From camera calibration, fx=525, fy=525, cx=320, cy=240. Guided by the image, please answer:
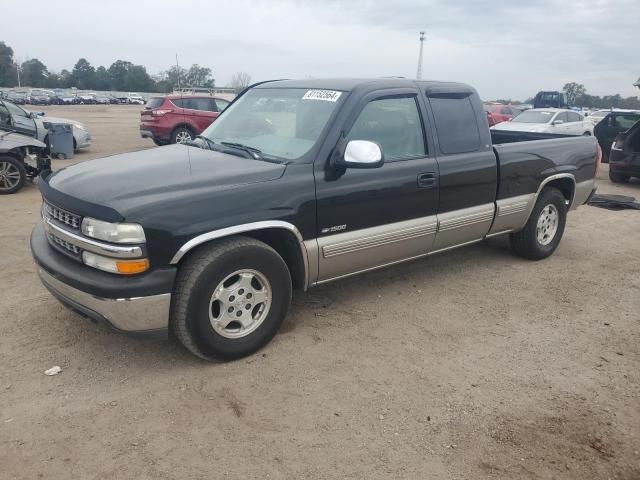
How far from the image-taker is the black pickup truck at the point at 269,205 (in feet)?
10.2

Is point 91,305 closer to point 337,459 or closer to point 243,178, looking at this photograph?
point 243,178

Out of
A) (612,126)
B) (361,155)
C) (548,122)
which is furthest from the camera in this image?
(548,122)

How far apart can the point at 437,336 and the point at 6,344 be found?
3.14 m

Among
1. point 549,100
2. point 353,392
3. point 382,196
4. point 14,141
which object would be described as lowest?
point 353,392

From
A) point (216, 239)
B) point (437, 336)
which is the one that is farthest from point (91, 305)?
point (437, 336)

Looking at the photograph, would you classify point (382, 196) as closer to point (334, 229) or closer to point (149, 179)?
point (334, 229)

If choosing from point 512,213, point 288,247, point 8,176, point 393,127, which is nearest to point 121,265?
point 288,247

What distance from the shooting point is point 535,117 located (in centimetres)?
1725

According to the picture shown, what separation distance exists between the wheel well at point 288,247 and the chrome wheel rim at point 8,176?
7.16 m

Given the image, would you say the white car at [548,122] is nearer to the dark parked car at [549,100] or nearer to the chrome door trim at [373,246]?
the dark parked car at [549,100]

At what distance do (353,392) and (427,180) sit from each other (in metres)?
1.93

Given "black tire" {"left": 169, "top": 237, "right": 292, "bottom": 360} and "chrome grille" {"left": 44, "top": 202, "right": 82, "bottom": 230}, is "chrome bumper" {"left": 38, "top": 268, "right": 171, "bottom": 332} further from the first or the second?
"chrome grille" {"left": 44, "top": 202, "right": 82, "bottom": 230}

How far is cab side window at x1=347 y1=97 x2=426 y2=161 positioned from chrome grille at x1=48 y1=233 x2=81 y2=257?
2014 millimetres

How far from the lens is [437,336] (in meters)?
4.03
